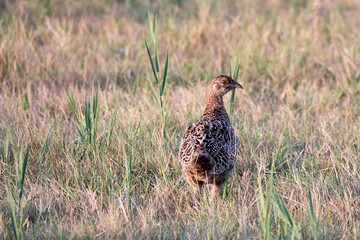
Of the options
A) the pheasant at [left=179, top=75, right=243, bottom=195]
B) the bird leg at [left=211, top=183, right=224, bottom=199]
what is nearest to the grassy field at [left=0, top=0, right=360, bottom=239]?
the bird leg at [left=211, top=183, right=224, bottom=199]

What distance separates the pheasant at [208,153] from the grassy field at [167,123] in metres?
0.18

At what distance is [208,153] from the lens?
146 inches

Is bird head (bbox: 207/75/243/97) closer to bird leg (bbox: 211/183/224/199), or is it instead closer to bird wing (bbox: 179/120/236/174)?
bird wing (bbox: 179/120/236/174)

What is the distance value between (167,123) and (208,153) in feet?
4.89

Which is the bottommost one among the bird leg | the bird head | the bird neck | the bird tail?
the bird leg

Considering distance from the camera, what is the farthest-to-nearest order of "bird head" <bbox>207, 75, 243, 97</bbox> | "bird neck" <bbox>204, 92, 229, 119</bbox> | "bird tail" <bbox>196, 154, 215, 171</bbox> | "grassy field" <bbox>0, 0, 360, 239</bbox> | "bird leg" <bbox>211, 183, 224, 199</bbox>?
"bird head" <bbox>207, 75, 243, 97</bbox>
"bird neck" <bbox>204, 92, 229, 119</bbox>
"bird leg" <bbox>211, 183, 224, 199</bbox>
"bird tail" <bbox>196, 154, 215, 171</bbox>
"grassy field" <bbox>0, 0, 360, 239</bbox>

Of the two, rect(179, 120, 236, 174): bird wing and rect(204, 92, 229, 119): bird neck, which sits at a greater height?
rect(204, 92, 229, 119): bird neck

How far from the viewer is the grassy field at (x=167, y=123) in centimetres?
347

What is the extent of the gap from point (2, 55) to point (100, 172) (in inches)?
116

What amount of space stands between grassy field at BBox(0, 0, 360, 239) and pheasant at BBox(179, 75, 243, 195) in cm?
18

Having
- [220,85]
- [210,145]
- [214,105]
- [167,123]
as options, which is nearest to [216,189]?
[210,145]

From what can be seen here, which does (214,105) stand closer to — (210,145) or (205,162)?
(210,145)

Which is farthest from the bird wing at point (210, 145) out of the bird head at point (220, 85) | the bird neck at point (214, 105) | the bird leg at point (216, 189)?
the bird head at point (220, 85)

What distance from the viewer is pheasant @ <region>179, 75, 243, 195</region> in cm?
367
